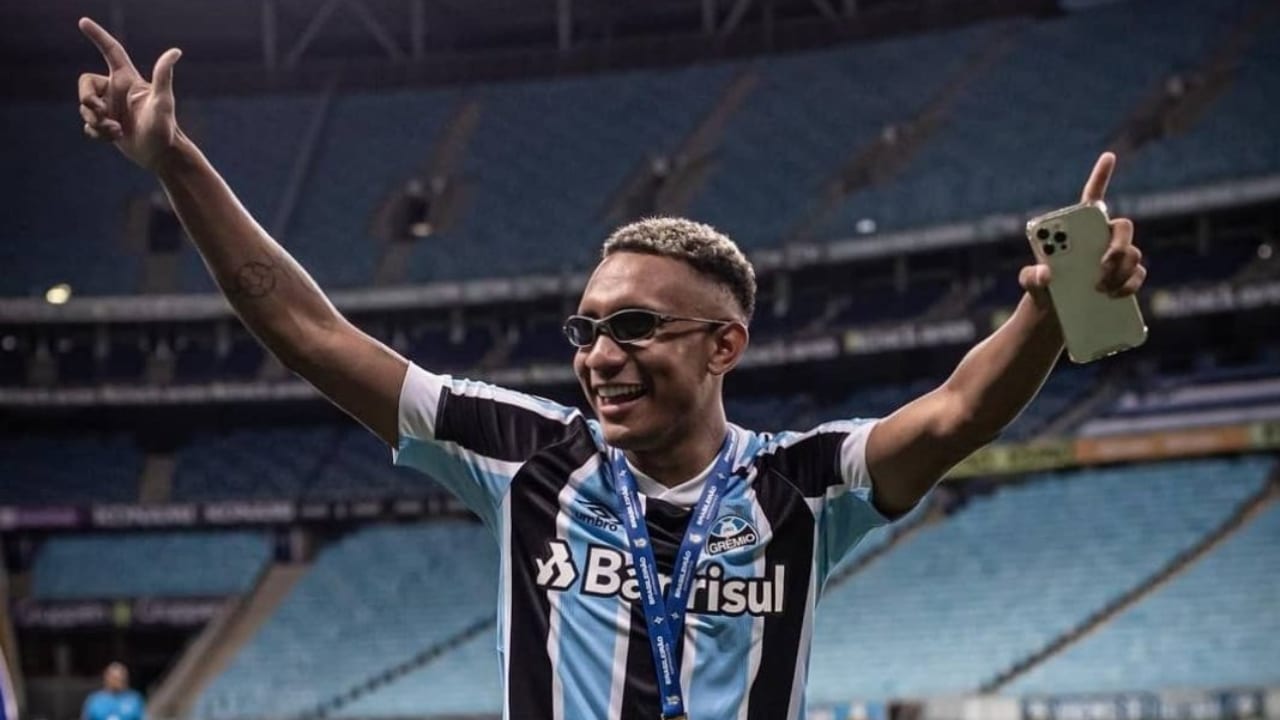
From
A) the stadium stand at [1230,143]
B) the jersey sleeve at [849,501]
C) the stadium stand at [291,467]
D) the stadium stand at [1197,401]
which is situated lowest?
the jersey sleeve at [849,501]

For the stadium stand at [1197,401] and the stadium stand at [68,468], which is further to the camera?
the stadium stand at [68,468]

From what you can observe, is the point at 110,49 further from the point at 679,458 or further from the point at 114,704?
the point at 114,704

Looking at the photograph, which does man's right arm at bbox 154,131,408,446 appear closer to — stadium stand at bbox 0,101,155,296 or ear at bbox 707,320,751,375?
ear at bbox 707,320,751,375

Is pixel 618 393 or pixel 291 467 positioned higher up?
pixel 291 467

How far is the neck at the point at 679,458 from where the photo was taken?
3432 millimetres

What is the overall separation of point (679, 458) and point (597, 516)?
0.68ft

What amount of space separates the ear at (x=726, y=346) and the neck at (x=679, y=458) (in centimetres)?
12

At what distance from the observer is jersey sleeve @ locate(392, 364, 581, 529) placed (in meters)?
3.43

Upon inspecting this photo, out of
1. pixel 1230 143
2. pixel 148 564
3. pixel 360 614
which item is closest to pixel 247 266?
pixel 1230 143

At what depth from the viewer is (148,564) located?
3372 centimetres

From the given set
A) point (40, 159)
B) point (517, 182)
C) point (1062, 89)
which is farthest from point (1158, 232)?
point (40, 159)

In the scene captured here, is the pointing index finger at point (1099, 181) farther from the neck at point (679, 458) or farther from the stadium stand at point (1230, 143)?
the stadium stand at point (1230, 143)

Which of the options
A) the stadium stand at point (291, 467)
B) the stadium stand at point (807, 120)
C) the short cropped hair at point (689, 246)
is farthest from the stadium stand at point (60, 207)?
the short cropped hair at point (689, 246)

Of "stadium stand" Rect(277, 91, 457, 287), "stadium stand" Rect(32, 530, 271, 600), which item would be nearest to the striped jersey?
"stadium stand" Rect(32, 530, 271, 600)
